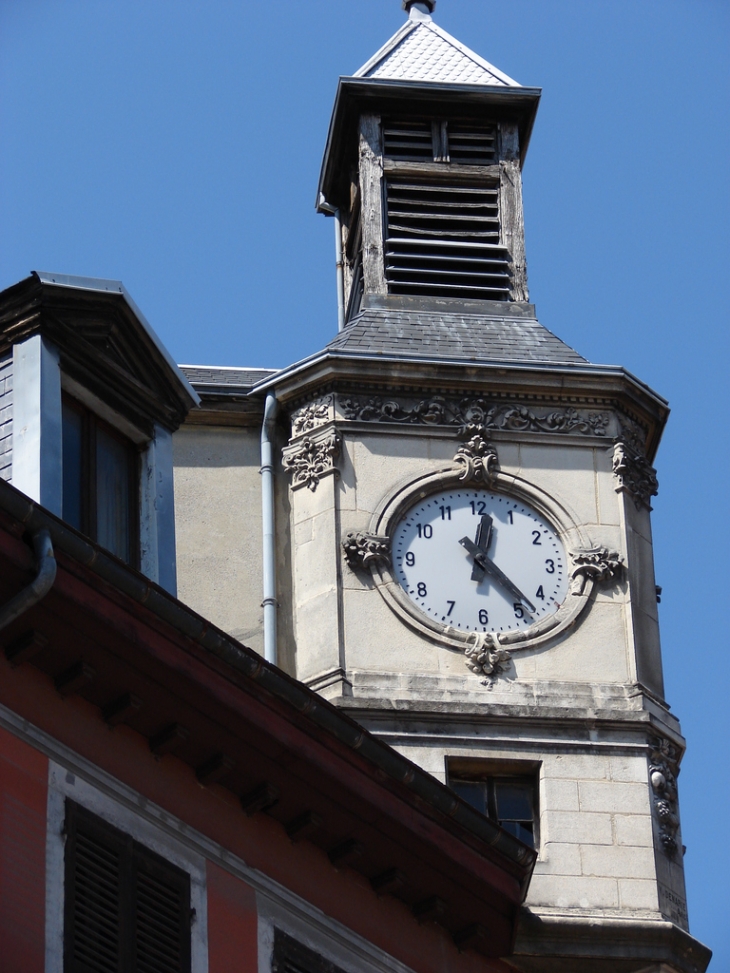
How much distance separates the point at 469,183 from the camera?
108 ft

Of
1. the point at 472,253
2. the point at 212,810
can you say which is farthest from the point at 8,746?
the point at 472,253

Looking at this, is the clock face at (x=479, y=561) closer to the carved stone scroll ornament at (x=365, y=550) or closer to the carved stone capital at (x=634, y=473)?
the carved stone scroll ornament at (x=365, y=550)

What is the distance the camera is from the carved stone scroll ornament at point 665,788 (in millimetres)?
27062

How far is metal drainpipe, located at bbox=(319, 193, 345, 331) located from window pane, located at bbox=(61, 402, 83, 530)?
13.2 meters

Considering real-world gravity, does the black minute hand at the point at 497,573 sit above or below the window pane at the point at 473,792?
above

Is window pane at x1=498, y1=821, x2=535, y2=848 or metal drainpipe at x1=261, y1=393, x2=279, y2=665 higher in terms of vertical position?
metal drainpipe at x1=261, y1=393, x2=279, y2=665

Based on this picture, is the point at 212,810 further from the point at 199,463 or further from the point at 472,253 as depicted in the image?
the point at 472,253

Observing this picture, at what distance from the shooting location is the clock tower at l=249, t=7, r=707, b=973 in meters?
26.7

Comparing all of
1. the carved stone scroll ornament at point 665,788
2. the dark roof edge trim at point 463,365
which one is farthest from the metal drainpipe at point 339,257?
the carved stone scroll ornament at point 665,788

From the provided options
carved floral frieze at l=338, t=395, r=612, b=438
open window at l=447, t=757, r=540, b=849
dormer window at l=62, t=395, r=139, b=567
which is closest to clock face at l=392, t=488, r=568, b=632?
carved floral frieze at l=338, t=395, r=612, b=438

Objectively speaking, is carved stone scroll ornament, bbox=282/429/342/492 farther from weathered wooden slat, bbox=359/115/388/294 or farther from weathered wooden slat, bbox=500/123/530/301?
weathered wooden slat, bbox=500/123/530/301

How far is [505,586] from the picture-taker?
28062 millimetres

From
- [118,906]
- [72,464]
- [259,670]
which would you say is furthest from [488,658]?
[118,906]

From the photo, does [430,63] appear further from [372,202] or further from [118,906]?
[118,906]
